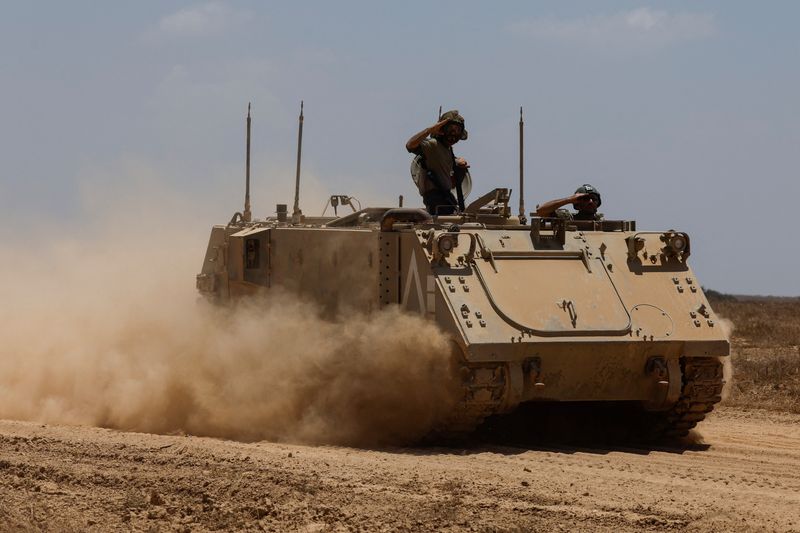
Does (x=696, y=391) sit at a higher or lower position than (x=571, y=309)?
lower

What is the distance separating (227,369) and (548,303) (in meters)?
3.84

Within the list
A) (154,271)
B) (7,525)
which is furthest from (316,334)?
(154,271)

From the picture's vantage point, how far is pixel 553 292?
15312 mm

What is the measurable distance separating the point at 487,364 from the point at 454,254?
128 cm

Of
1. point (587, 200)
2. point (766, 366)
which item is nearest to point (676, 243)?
point (587, 200)

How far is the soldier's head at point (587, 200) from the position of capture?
56.6ft

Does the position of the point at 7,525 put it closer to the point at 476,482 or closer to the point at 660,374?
the point at 476,482

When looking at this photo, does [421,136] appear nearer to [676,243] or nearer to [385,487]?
[676,243]

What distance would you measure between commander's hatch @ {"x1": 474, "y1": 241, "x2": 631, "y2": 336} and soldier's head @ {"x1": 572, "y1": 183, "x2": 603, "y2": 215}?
4.51ft

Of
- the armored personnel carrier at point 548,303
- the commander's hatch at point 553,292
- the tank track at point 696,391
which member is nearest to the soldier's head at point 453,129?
the armored personnel carrier at point 548,303

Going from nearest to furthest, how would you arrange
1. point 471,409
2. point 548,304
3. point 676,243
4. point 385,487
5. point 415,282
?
1. point 385,487
2. point 471,409
3. point 548,304
4. point 415,282
5. point 676,243

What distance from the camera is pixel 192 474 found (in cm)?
1283

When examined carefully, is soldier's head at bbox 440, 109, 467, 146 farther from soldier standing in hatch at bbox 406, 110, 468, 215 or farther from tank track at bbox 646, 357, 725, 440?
tank track at bbox 646, 357, 725, 440

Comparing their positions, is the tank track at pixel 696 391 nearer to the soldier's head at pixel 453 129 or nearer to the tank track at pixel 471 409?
the tank track at pixel 471 409
